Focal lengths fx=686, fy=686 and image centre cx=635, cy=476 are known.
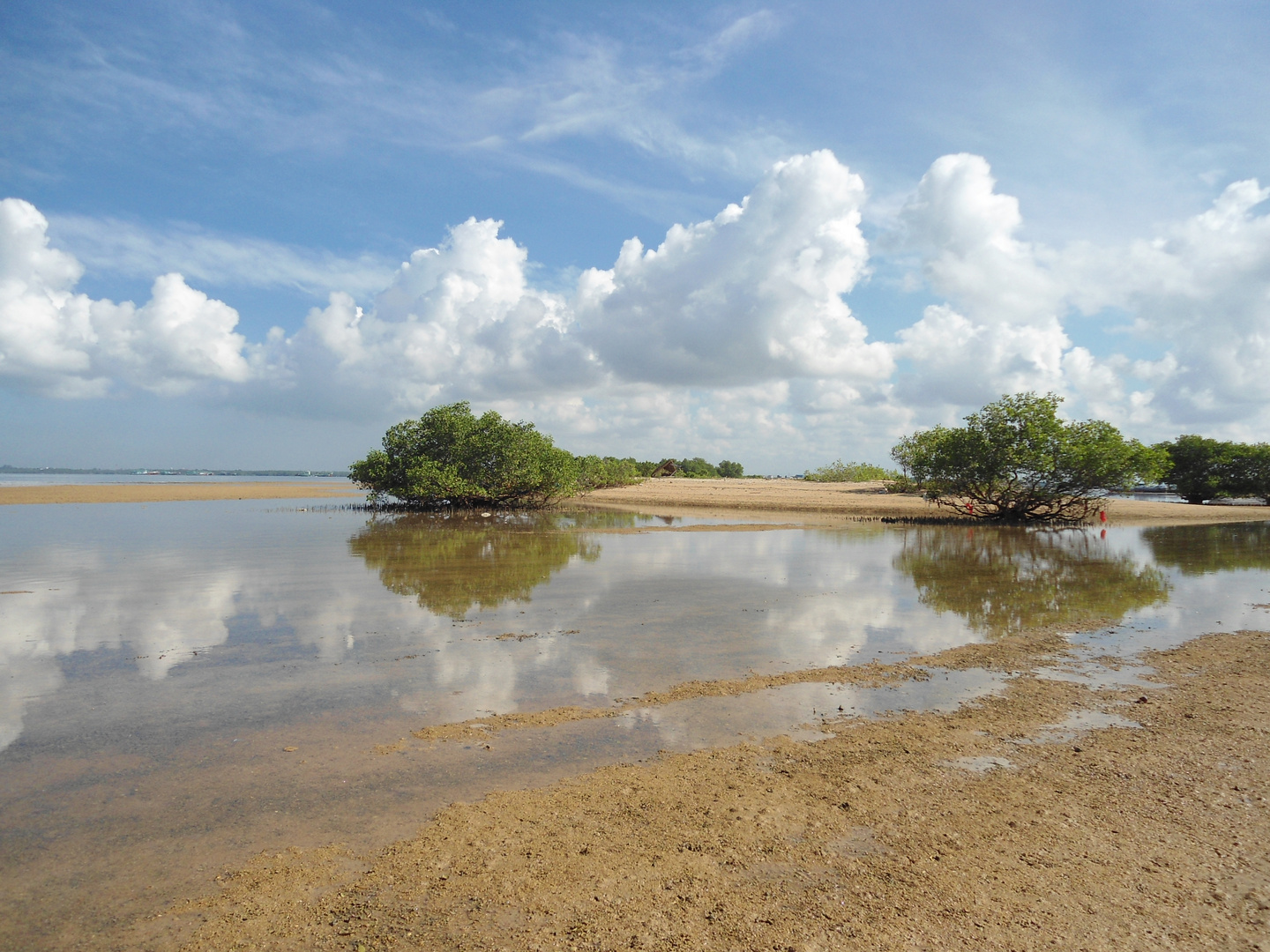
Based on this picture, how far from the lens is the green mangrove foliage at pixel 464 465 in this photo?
38.0 meters

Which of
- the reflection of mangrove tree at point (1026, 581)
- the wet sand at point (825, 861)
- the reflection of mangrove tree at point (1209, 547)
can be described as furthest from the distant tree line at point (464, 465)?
the wet sand at point (825, 861)

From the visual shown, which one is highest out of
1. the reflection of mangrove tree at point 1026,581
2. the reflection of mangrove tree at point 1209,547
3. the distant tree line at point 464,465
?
the distant tree line at point 464,465

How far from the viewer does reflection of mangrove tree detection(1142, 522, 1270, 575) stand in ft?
65.3

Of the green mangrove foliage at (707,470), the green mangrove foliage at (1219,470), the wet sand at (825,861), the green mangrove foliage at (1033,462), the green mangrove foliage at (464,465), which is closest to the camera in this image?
the wet sand at (825,861)

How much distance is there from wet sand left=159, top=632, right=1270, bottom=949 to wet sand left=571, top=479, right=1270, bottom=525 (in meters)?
34.3

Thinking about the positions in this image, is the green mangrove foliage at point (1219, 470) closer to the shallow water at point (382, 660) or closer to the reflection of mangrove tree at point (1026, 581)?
the reflection of mangrove tree at point (1026, 581)

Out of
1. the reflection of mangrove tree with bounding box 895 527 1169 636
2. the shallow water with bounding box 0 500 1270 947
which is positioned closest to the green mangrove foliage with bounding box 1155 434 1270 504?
the reflection of mangrove tree with bounding box 895 527 1169 636

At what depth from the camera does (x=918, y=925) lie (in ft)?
12.3

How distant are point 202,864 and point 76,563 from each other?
54.9 ft

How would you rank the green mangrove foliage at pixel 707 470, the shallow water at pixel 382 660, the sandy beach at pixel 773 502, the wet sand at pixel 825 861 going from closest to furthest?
1. the wet sand at pixel 825 861
2. the shallow water at pixel 382 660
3. the sandy beach at pixel 773 502
4. the green mangrove foliage at pixel 707 470

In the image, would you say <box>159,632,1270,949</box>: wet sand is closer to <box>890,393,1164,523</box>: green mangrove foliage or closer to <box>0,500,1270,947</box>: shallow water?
<box>0,500,1270,947</box>: shallow water

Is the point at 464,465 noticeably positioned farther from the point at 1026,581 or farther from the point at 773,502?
the point at 1026,581

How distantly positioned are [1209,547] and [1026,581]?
49.5 ft

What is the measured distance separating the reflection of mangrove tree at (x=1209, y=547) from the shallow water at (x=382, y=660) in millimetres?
424
